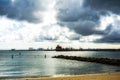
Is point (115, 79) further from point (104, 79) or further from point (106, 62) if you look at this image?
point (106, 62)

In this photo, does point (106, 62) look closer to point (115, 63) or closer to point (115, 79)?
point (115, 63)

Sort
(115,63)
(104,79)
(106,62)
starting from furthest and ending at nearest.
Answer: (106,62) < (115,63) < (104,79)

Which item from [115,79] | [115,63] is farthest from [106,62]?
[115,79]

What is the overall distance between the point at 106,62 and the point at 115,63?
21.9 ft

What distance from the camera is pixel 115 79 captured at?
2261cm

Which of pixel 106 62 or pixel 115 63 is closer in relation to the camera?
pixel 115 63

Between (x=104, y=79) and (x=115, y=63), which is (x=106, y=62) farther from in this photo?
A: (x=104, y=79)

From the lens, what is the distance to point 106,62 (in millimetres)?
73938

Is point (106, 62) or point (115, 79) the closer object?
point (115, 79)

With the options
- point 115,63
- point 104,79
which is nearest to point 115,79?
point 104,79

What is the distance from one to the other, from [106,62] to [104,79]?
52.5 metres

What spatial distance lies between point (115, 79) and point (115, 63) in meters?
46.0

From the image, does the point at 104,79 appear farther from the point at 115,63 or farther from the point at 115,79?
the point at 115,63

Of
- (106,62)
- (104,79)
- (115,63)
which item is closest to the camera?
(104,79)
